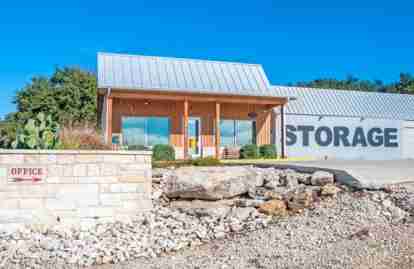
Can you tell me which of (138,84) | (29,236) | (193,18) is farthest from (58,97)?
(29,236)

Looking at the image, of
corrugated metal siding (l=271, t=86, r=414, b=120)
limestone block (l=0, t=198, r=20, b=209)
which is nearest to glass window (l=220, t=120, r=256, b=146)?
corrugated metal siding (l=271, t=86, r=414, b=120)

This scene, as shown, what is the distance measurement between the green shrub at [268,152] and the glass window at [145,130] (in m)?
4.09

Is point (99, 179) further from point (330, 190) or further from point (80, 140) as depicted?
point (330, 190)

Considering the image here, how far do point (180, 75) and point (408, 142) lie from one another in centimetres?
1289

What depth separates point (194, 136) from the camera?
656 inches

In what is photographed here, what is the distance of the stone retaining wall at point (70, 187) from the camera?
21.0 ft

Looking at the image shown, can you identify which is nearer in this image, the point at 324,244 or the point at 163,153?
the point at 324,244

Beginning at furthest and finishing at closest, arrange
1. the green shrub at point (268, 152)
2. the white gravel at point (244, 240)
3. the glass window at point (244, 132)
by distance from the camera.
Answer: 1. the glass window at point (244, 132)
2. the green shrub at point (268, 152)
3. the white gravel at point (244, 240)

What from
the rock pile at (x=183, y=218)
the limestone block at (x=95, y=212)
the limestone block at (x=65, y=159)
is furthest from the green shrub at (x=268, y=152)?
the limestone block at (x=65, y=159)

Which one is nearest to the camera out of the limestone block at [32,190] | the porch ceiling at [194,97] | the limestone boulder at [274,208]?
the limestone boulder at [274,208]

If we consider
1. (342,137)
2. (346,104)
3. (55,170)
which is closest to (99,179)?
(55,170)

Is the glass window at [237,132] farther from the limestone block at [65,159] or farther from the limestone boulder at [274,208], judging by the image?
the limestone block at [65,159]

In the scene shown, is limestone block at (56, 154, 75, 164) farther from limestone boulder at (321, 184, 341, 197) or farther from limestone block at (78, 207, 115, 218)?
limestone boulder at (321, 184, 341, 197)

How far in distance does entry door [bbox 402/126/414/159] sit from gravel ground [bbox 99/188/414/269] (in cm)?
1554
